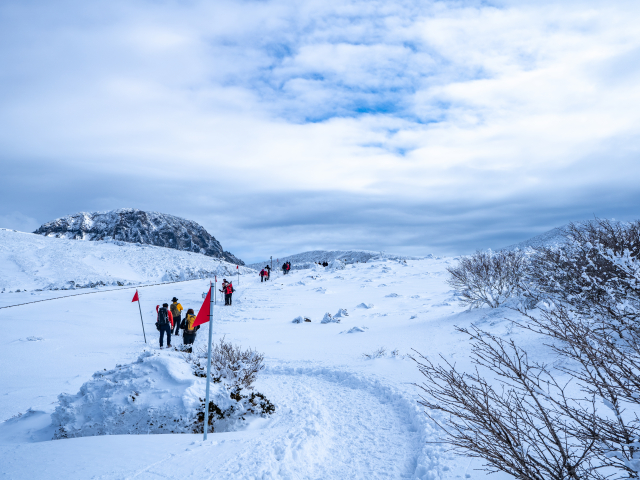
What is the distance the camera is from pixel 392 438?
6922mm

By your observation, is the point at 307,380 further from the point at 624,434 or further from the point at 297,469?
the point at 624,434

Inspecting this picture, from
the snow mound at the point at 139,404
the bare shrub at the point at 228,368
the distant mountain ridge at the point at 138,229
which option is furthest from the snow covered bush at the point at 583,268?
the distant mountain ridge at the point at 138,229

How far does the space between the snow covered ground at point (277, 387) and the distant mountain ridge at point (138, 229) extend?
99.5 metres

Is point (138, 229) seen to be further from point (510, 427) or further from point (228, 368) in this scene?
point (510, 427)

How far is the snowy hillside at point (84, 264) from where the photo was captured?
134ft

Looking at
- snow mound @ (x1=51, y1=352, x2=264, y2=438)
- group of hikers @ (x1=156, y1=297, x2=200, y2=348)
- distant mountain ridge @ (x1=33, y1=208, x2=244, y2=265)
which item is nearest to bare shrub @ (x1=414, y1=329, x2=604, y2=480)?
snow mound @ (x1=51, y1=352, x2=264, y2=438)

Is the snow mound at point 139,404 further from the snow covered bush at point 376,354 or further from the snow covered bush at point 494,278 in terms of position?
the snow covered bush at point 494,278

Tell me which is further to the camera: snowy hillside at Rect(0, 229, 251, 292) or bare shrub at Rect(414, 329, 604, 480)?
snowy hillside at Rect(0, 229, 251, 292)

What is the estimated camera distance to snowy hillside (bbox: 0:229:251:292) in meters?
40.8

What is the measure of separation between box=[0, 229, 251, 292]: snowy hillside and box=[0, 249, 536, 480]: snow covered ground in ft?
57.9

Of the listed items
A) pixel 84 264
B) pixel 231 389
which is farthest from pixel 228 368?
pixel 84 264

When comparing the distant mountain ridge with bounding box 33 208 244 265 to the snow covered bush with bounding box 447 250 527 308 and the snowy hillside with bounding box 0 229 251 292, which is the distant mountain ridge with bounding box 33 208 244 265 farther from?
the snow covered bush with bounding box 447 250 527 308

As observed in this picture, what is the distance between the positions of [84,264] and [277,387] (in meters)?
46.2

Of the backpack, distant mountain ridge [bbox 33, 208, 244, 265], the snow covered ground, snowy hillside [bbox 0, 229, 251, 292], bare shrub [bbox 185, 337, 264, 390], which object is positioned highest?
distant mountain ridge [bbox 33, 208, 244, 265]
